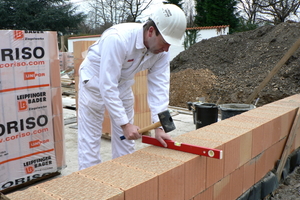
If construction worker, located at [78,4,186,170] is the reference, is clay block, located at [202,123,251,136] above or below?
below

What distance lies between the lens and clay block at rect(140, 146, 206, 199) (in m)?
2.05

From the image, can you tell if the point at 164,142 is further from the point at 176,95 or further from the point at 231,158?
the point at 176,95

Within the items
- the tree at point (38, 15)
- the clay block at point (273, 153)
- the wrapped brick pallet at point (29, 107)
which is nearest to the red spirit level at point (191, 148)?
the clay block at point (273, 153)

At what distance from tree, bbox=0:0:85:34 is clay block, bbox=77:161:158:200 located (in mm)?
24361

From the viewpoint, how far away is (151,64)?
2787mm

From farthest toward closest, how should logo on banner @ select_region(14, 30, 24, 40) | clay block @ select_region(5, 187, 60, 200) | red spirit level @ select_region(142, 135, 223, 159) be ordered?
logo on banner @ select_region(14, 30, 24, 40), red spirit level @ select_region(142, 135, 223, 159), clay block @ select_region(5, 187, 60, 200)

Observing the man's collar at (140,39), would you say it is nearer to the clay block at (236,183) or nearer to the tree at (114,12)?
the clay block at (236,183)

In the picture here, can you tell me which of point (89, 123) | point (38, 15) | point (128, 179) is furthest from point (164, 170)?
point (38, 15)

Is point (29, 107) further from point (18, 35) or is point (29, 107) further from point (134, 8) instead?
point (134, 8)

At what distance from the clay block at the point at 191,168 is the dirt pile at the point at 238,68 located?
24.7 ft

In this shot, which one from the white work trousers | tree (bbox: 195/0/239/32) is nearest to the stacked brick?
the white work trousers

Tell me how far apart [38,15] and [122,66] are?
24162 mm

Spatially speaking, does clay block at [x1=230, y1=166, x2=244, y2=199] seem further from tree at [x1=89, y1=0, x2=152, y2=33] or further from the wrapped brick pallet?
tree at [x1=89, y1=0, x2=152, y2=33]

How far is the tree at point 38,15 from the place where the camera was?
76.1ft
